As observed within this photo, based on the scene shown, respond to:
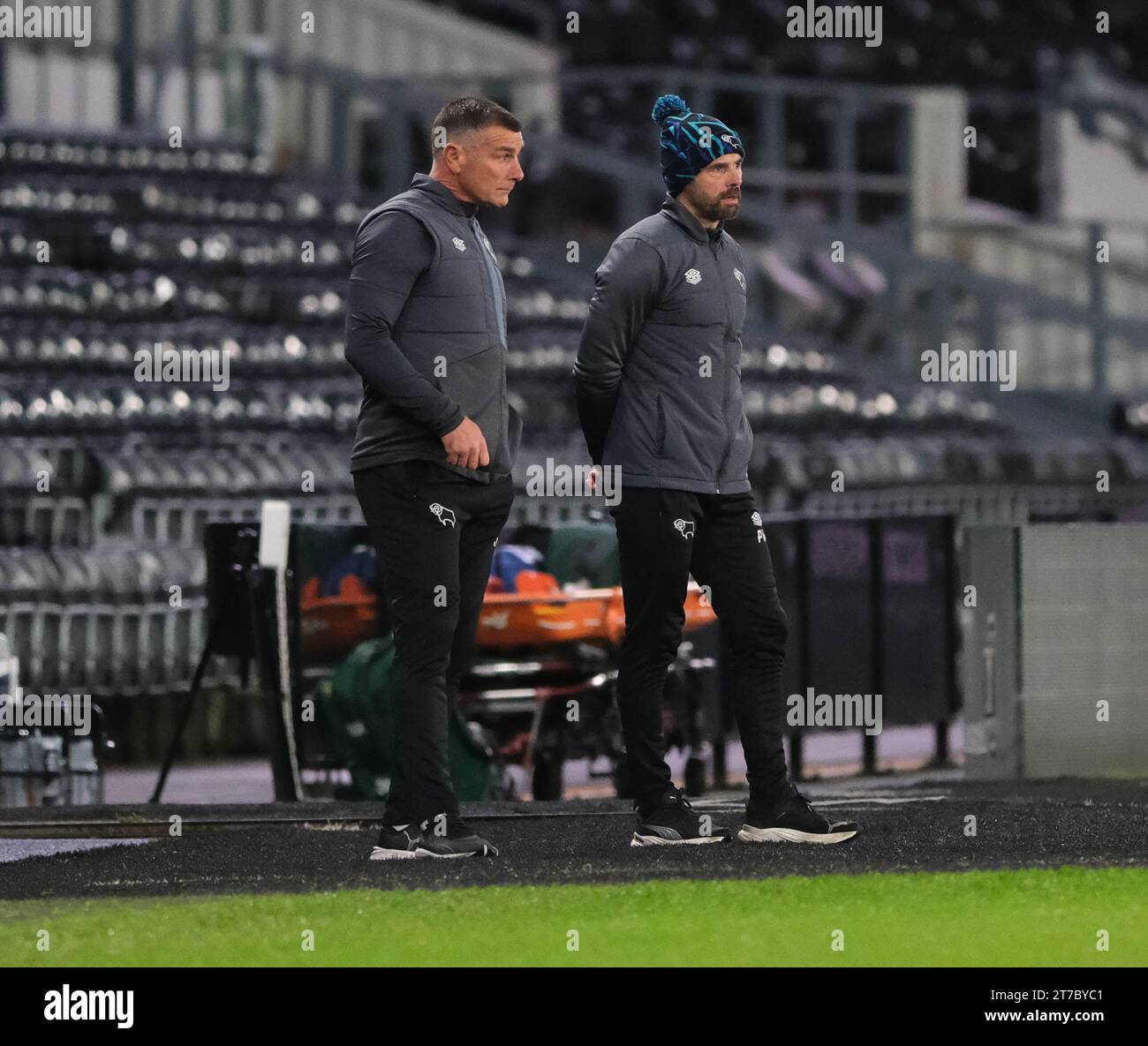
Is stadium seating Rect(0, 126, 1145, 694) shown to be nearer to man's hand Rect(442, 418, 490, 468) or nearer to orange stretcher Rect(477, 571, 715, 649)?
orange stretcher Rect(477, 571, 715, 649)

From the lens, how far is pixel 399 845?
6340 mm

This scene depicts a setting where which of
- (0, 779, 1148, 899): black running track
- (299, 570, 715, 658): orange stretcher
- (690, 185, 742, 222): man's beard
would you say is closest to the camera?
(0, 779, 1148, 899): black running track

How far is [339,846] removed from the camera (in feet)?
22.0

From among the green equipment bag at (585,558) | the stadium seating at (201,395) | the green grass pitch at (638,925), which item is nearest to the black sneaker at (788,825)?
the green grass pitch at (638,925)

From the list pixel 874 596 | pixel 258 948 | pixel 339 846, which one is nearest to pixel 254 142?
pixel 874 596

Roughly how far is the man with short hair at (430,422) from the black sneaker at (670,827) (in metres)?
0.41

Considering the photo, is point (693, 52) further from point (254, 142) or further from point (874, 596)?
point (874, 596)

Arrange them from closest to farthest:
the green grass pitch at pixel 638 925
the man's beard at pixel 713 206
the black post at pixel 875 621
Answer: the green grass pitch at pixel 638 925, the man's beard at pixel 713 206, the black post at pixel 875 621

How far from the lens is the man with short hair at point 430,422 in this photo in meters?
6.25

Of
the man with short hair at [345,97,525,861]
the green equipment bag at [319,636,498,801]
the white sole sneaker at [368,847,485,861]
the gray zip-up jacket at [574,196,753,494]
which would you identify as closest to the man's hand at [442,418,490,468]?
the man with short hair at [345,97,525,861]

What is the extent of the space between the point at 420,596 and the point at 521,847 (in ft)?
2.57

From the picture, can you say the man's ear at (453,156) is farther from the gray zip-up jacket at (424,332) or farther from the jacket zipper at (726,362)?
the jacket zipper at (726,362)

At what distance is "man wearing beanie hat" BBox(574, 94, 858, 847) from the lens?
21.1 ft

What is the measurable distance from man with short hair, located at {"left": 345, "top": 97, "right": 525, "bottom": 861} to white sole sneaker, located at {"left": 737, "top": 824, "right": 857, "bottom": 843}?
2.13 ft
